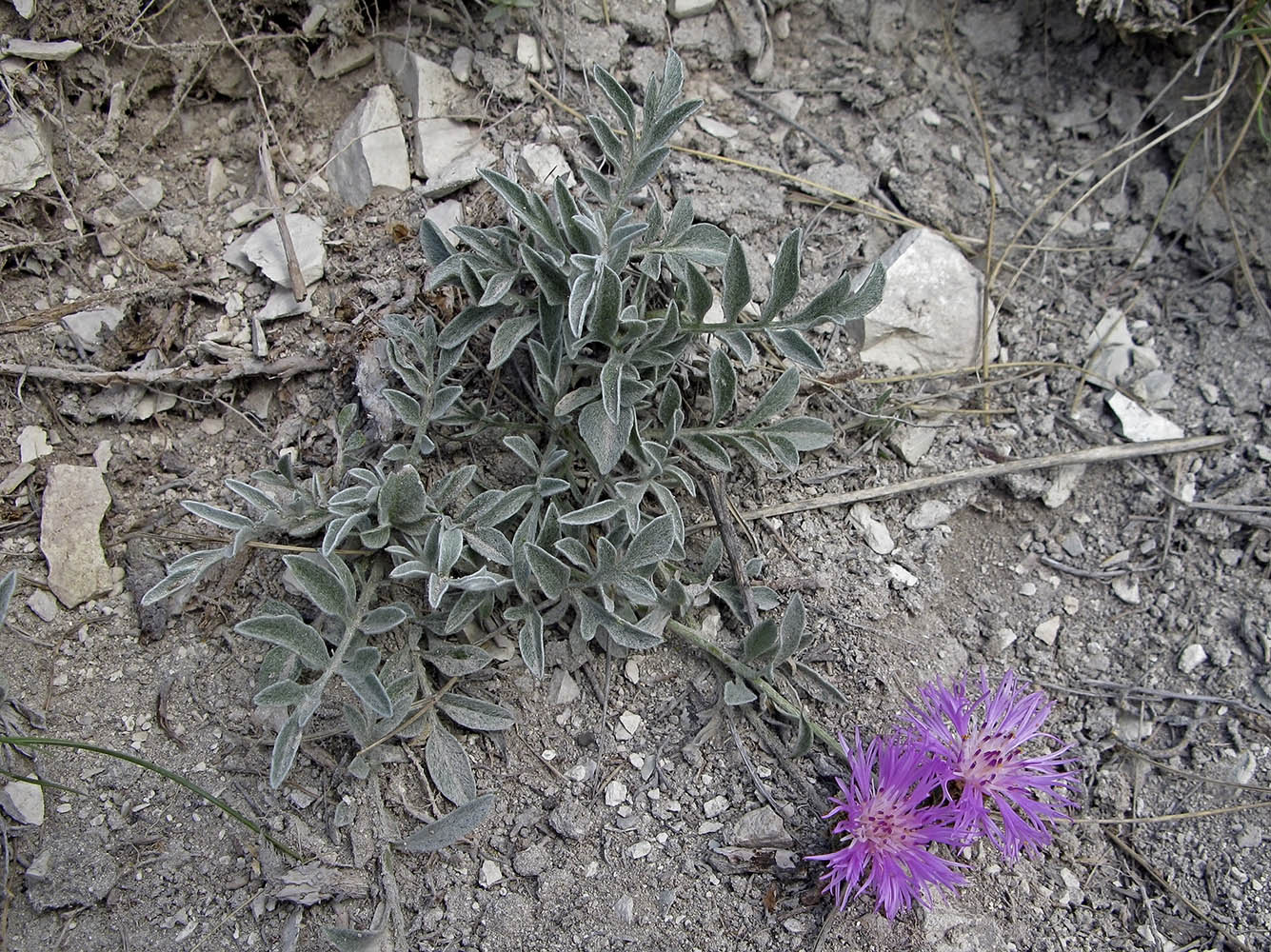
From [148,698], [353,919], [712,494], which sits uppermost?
[712,494]

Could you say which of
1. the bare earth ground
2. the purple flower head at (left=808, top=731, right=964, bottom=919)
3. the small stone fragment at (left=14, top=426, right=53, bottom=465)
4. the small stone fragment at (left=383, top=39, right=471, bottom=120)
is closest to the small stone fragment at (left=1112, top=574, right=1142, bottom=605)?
the bare earth ground

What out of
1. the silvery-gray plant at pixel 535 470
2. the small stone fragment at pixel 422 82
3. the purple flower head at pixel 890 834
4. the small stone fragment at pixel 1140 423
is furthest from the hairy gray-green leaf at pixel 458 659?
the small stone fragment at pixel 1140 423

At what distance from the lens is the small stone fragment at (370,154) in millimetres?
2453

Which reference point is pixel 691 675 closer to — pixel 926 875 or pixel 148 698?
pixel 926 875

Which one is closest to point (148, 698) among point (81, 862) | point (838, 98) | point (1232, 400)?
point (81, 862)

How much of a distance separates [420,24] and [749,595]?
69.3 inches

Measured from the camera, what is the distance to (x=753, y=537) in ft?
7.62

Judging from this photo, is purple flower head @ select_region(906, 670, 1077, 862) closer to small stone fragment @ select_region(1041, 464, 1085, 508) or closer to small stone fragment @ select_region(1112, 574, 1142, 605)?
small stone fragment @ select_region(1112, 574, 1142, 605)

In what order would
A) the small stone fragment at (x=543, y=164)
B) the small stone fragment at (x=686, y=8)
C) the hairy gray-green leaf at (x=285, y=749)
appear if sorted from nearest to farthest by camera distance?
1. the hairy gray-green leaf at (x=285, y=749)
2. the small stone fragment at (x=543, y=164)
3. the small stone fragment at (x=686, y=8)

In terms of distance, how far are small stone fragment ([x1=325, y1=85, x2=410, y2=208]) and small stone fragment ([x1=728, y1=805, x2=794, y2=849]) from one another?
177 centimetres

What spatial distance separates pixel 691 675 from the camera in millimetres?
2221

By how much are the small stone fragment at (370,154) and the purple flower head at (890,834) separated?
5.86 ft

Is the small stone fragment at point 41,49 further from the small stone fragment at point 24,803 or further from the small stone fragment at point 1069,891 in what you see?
the small stone fragment at point 1069,891

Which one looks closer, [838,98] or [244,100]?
[244,100]
